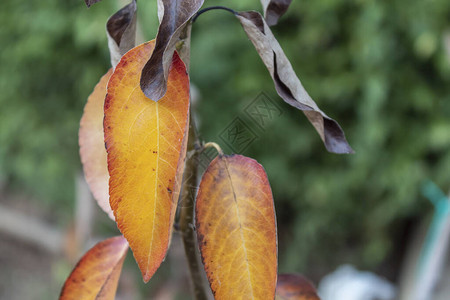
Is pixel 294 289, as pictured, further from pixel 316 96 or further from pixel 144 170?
pixel 316 96

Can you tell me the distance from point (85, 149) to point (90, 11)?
1.42 metres

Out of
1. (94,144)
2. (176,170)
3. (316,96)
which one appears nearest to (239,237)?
(176,170)

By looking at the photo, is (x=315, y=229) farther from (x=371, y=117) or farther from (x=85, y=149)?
(x=85, y=149)

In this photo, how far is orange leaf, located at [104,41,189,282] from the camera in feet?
1.08

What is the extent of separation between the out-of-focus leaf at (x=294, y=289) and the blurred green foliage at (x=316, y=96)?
1.23 meters

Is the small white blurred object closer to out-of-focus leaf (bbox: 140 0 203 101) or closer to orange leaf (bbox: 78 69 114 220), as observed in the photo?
orange leaf (bbox: 78 69 114 220)

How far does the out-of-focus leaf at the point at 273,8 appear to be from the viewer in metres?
0.44

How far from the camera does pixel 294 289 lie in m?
0.47

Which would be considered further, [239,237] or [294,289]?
[294,289]

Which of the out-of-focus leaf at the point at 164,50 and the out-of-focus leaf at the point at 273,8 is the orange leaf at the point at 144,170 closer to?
the out-of-focus leaf at the point at 164,50

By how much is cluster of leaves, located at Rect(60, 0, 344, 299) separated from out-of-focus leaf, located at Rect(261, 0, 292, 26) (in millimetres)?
59

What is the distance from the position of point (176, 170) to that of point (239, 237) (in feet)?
0.25

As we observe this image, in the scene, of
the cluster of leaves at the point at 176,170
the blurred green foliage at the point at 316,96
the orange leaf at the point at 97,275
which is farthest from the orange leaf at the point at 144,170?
the blurred green foliage at the point at 316,96

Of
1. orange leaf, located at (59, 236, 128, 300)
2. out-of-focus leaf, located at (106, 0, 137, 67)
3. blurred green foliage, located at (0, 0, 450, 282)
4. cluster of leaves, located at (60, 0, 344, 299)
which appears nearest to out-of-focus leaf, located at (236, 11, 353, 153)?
cluster of leaves, located at (60, 0, 344, 299)
